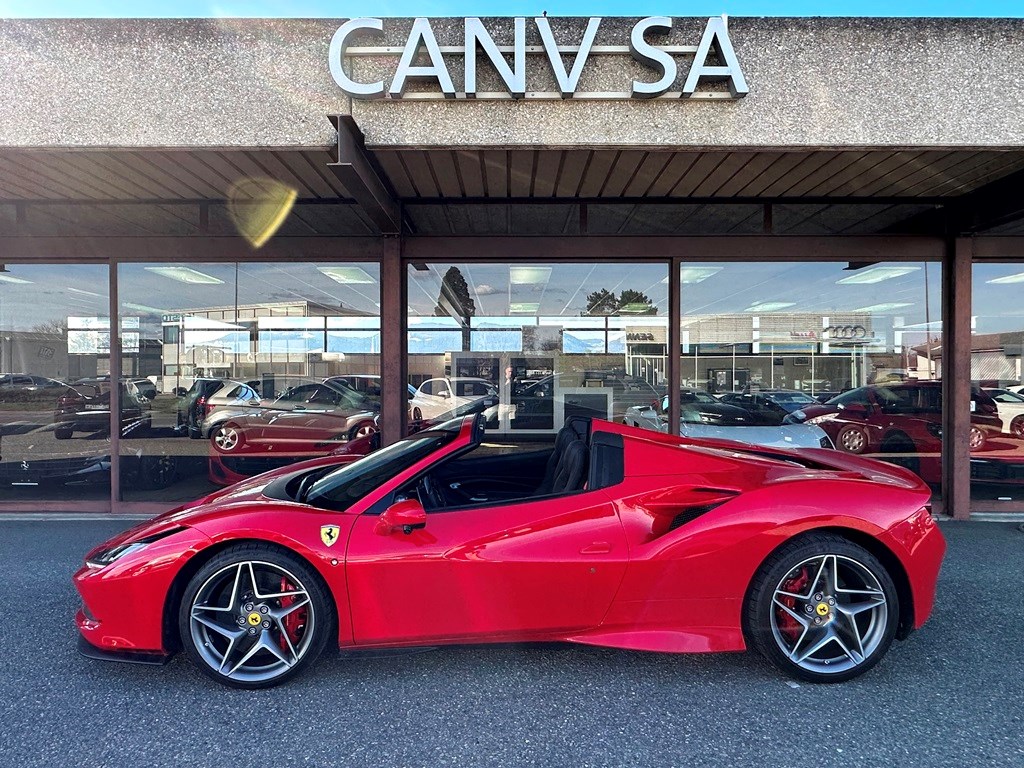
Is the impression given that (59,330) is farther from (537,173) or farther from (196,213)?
(537,173)

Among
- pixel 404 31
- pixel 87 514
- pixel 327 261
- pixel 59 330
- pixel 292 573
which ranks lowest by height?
pixel 87 514

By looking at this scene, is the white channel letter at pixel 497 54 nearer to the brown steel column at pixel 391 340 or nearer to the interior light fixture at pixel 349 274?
the brown steel column at pixel 391 340

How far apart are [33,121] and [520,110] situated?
10.7 feet

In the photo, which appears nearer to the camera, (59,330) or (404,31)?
(404,31)

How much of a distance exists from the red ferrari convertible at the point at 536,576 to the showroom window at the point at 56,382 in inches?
180

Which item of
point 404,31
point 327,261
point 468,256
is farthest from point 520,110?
point 327,261

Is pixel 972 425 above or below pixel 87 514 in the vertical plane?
above

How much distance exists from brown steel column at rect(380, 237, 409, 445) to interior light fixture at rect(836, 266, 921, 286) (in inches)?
191

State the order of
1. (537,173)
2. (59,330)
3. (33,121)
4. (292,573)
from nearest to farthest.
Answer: (292,573), (33,121), (537,173), (59,330)

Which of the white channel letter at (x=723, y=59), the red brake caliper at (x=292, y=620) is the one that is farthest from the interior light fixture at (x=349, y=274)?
the red brake caliper at (x=292, y=620)

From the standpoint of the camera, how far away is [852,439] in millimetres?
6379

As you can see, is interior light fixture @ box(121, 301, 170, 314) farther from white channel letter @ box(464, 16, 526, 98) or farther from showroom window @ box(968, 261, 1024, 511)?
showroom window @ box(968, 261, 1024, 511)

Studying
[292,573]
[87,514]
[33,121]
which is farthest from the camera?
[87,514]

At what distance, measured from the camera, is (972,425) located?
6.06 meters
